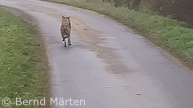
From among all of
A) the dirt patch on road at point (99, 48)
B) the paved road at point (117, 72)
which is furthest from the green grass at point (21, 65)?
the dirt patch on road at point (99, 48)

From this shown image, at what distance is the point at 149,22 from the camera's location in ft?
69.0

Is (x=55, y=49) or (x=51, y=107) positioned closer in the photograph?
(x=51, y=107)

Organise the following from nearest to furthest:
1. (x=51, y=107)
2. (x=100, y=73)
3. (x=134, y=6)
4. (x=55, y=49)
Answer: (x=51, y=107)
(x=100, y=73)
(x=55, y=49)
(x=134, y=6)

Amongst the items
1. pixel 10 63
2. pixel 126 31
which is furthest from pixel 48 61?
pixel 126 31

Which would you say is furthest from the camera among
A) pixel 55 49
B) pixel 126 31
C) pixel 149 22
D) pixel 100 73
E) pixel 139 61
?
pixel 149 22

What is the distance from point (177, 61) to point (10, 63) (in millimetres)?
4946

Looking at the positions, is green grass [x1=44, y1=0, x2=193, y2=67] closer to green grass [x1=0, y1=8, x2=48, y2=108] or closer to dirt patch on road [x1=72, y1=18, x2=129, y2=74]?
dirt patch on road [x1=72, y1=18, x2=129, y2=74]

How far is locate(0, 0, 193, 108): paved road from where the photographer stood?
29.8 feet

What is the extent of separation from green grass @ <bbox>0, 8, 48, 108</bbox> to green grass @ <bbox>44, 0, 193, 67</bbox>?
4.42 meters

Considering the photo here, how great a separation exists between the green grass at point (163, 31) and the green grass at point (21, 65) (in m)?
4.42

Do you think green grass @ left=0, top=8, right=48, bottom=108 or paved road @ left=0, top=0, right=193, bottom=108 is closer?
paved road @ left=0, top=0, right=193, bottom=108

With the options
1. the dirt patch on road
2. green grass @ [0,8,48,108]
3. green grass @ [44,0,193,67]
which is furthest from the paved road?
green grass @ [44,0,193,67]

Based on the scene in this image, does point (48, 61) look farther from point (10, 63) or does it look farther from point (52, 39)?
point (52, 39)

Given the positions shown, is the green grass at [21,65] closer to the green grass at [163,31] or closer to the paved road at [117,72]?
the paved road at [117,72]
